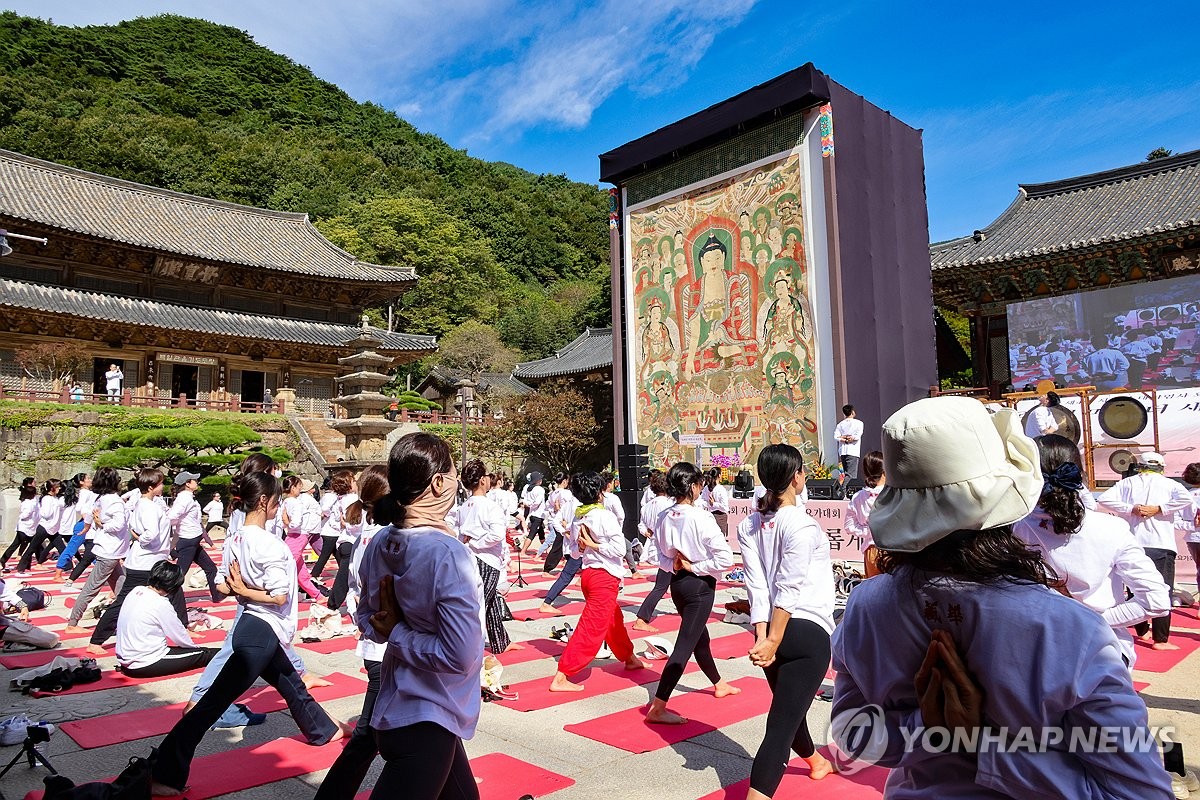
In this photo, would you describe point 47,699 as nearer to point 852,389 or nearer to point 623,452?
point 623,452

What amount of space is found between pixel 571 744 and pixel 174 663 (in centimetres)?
330

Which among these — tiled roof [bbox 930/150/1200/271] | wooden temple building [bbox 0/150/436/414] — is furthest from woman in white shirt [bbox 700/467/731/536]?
wooden temple building [bbox 0/150/436/414]

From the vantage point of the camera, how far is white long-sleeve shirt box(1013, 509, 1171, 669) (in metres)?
3.06

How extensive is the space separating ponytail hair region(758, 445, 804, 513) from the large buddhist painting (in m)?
11.0

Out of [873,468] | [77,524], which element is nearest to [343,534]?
[77,524]

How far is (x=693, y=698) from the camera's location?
4.91 m

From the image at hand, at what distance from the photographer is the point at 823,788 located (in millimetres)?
3500

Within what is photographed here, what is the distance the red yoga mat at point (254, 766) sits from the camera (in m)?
3.58

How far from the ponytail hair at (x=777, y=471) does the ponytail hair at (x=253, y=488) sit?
262 centimetres

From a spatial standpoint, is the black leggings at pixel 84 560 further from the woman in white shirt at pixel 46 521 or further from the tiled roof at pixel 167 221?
the tiled roof at pixel 167 221

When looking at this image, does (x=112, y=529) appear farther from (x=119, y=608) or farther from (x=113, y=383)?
(x=113, y=383)

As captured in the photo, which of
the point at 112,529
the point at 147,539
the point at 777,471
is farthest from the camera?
the point at 112,529

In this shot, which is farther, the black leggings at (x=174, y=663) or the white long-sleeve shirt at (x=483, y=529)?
the white long-sleeve shirt at (x=483, y=529)

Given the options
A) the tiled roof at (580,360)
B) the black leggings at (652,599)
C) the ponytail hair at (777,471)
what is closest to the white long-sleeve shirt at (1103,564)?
the ponytail hair at (777,471)
